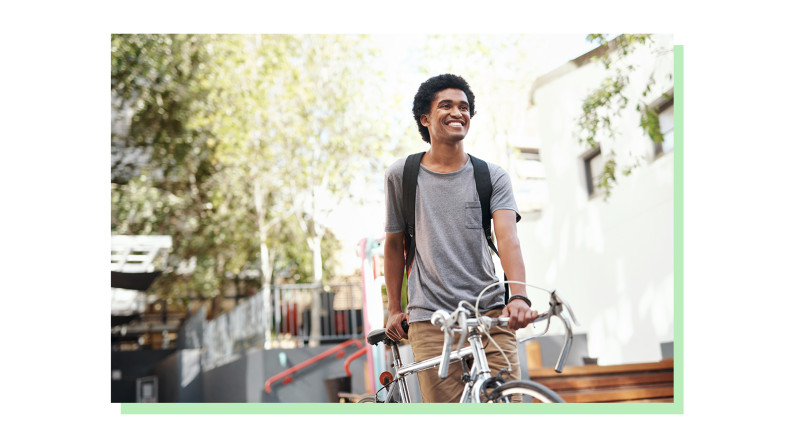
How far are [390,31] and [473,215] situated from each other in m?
1.32

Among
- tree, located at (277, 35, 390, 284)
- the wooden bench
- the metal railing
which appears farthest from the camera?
tree, located at (277, 35, 390, 284)

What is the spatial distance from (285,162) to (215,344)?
2.76m

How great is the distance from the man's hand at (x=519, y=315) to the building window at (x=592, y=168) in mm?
6045

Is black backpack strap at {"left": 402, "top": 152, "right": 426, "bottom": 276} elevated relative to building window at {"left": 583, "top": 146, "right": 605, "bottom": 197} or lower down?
lower down

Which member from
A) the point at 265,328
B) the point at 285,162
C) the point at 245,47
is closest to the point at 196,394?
the point at 265,328

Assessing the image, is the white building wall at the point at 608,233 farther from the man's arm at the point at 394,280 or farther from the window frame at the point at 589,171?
the man's arm at the point at 394,280

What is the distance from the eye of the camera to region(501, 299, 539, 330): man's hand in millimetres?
1553

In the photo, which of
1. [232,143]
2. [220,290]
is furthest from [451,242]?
[220,290]

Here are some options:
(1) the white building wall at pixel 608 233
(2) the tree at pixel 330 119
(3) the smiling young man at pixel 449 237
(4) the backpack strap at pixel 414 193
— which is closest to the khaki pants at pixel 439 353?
(3) the smiling young man at pixel 449 237

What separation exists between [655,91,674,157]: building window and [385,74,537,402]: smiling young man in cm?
484

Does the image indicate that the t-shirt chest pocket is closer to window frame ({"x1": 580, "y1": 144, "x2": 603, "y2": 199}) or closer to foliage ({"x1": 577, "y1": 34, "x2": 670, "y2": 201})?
foliage ({"x1": 577, "y1": 34, "x2": 670, "y2": 201})

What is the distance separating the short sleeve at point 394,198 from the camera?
78.1 inches

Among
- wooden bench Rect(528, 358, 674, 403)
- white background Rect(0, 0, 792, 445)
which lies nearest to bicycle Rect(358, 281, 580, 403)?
white background Rect(0, 0, 792, 445)
